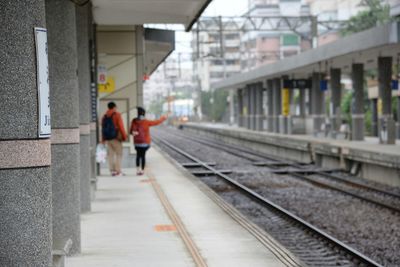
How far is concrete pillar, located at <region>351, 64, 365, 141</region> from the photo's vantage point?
35.1 metres

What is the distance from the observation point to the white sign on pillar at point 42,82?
4.70m

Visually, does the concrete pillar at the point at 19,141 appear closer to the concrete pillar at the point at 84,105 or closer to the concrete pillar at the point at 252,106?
the concrete pillar at the point at 84,105

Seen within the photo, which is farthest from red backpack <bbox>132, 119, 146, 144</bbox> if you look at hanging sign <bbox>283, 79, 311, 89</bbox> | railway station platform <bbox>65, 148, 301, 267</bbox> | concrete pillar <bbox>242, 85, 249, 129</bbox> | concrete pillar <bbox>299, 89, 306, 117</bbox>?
concrete pillar <bbox>242, 85, 249, 129</bbox>

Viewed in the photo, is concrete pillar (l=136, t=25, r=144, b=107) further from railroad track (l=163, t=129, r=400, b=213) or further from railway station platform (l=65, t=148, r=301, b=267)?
railway station platform (l=65, t=148, r=301, b=267)

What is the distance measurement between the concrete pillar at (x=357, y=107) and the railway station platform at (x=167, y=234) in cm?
Answer: 1824

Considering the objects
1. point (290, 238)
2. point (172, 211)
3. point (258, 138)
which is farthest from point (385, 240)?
point (258, 138)

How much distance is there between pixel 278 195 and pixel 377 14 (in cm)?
5058

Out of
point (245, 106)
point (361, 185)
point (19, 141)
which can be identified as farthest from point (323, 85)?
point (19, 141)

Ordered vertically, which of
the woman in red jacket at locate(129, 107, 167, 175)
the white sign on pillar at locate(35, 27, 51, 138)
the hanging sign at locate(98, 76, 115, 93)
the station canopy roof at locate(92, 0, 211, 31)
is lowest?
the woman in red jacket at locate(129, 107, 167, 175)

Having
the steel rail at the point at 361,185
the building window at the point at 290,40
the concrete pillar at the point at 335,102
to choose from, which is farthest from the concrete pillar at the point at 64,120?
the building window at the point at 290,40

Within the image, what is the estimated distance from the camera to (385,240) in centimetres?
1316

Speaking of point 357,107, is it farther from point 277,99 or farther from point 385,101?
point 277,99

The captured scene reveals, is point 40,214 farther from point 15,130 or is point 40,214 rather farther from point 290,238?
point 290,238

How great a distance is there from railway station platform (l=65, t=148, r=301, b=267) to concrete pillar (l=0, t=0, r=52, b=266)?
4070 mm
